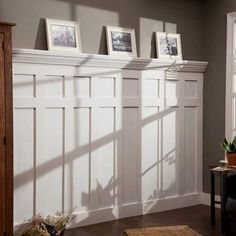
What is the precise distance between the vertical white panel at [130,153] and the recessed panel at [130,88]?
15cm

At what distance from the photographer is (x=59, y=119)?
4.75 metres

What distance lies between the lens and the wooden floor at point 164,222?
4.75m

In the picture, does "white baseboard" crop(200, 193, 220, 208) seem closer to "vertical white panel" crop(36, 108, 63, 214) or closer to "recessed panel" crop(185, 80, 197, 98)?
"recessed panel" crop(185, 80, 197, 98)

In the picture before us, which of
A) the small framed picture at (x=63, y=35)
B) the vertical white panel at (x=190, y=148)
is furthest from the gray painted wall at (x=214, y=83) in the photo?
the small framed picture at (x=63, y=35)

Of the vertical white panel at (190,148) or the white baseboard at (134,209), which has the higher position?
the vertical white panel at (190,148)

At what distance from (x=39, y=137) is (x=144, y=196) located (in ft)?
4.88

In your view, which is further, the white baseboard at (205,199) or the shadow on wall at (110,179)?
the white baseboard at (205,199)

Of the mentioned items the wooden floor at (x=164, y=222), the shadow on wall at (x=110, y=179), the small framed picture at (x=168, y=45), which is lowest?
the wooden floor at (x=164, y=222)

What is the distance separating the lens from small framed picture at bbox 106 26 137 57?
508 cm

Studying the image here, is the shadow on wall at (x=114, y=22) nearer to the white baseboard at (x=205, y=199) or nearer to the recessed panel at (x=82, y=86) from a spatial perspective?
the recessed panel at (x=82, y=86)

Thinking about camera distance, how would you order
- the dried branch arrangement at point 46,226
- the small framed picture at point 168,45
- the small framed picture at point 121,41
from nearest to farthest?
the dried branch arrangement at point 46,226 < the small framed picture at point 121,41 < the small framed picture at point 168,45

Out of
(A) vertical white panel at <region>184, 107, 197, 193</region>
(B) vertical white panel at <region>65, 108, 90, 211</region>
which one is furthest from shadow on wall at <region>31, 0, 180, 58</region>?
(A) vertical white panel at <region>184, 107, 197, 193</region>

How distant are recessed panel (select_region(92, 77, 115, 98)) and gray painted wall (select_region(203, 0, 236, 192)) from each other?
1309mm

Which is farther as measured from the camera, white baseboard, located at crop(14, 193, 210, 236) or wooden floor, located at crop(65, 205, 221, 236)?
white baseboard, located at crop(14, 193, 210, 236)
